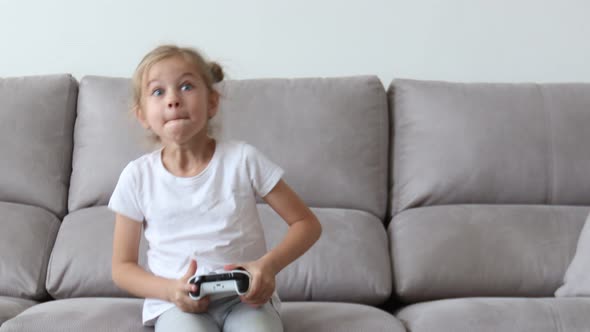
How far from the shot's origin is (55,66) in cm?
281

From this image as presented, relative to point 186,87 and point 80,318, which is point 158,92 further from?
point 80,318

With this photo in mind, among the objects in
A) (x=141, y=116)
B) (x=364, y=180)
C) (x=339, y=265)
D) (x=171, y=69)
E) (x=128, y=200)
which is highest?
(x=171, y=69)

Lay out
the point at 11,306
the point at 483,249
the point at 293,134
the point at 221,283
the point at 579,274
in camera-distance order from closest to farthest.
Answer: the point at 221,283 < the point at 11,306 < the point at 579,274 < the point at 483,249 < the point at 293,134

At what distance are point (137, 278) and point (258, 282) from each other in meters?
0.29

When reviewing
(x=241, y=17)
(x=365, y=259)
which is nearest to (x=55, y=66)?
(x=241, y=17)

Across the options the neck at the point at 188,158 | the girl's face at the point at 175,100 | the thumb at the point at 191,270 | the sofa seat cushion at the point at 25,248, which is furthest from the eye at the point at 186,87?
the sofa seat cushion at the point at 25,248

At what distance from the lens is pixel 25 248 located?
7.36 feet

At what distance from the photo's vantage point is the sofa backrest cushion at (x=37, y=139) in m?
2.39

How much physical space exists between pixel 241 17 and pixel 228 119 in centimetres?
53

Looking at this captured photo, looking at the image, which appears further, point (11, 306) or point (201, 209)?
point (11, 306)

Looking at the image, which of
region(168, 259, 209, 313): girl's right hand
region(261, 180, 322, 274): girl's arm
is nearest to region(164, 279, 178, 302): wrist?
region(168, 259, 209, 313): girl's right hand

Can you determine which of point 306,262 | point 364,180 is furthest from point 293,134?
point 306,262

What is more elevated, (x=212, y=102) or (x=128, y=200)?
(x=212, y=102)

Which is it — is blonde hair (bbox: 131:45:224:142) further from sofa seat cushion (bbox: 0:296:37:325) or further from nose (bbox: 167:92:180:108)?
sofa seat cushion (bbox: 0:296:37:325)
